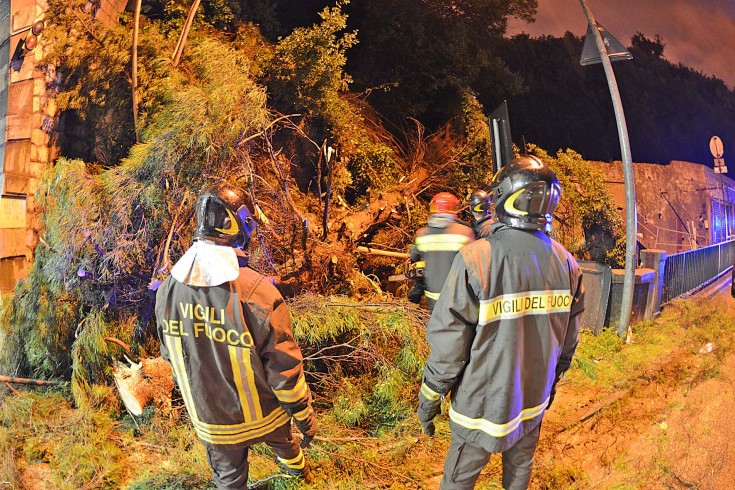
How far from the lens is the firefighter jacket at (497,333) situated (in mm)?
2410

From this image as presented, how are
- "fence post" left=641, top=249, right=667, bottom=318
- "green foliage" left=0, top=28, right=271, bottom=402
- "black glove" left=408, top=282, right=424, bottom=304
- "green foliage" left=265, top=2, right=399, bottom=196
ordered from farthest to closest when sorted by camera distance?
"fence post" left=641, top=249, right=667, bottom=318 → "green foliage" left=265, top=2, right=399, bottom=196 → "black glove" left=408, top=282, right=424, bottom=304 → "green foliage" left=0, top=28, right=271, bottom=402

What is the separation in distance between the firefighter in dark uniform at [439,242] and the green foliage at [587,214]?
519 cm

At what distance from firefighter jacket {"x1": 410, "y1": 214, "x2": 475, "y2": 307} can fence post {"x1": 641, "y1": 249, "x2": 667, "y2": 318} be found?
4.60 metres

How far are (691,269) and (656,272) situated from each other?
2144mm

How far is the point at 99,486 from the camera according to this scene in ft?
11.6

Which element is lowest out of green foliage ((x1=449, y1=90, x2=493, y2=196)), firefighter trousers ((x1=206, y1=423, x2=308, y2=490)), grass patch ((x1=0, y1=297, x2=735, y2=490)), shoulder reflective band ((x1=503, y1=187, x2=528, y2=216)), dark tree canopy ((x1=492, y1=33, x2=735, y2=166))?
grass patch ((x1=0, y1=297, x2=735, y2=490))

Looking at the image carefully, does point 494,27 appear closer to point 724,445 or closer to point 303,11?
point 303,11

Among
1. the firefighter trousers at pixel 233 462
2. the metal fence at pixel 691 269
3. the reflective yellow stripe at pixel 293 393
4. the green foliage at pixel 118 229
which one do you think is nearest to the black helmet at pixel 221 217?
the reflective yellow stripe at pixel 293 393

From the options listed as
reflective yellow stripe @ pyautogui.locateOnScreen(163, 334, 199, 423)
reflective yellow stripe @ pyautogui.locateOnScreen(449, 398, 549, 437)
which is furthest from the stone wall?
reflective yellow stripe @ pyautogui.locateOnScreen(163, 334, 199, 423)

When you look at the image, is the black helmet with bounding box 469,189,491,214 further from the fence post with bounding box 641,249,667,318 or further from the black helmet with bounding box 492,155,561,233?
the fence post with bounding box 641,249,667,318

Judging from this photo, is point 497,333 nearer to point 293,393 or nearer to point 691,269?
point 293,393

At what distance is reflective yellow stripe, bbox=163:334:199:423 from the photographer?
2.65 meters

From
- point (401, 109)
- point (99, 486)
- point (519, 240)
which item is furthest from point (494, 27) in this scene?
point (99, 486)

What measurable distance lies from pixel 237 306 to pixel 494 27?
10.6 metres
